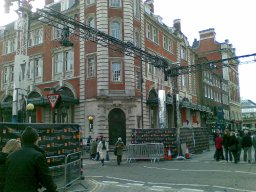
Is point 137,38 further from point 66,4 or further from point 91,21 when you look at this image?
point 66,4

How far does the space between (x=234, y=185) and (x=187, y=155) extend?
35.3 ft

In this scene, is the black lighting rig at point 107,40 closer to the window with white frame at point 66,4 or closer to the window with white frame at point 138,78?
the window with white frame at point 138,78

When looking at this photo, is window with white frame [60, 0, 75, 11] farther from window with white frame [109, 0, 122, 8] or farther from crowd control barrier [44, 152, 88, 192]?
crowd control barrier [44, 152, 88, 192]

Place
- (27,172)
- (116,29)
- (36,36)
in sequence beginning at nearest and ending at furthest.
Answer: (27,172) < (116,29) < (36,36)

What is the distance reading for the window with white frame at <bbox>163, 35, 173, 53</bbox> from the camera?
134ft

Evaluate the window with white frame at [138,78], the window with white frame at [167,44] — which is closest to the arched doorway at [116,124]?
the window with white frame at [138,78]

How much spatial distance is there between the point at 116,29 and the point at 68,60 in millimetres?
6510

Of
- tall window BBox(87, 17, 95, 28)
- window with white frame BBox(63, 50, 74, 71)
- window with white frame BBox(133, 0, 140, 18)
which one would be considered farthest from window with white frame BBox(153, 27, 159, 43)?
window with white frame BBox(63, 50, 74, 71)

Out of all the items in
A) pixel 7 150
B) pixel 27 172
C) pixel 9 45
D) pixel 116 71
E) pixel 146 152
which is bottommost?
pixel 146 152

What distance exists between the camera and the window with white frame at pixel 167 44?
41.0 meters

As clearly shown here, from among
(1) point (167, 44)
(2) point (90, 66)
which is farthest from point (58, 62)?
(1) point (167, 44)

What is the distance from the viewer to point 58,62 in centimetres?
3512

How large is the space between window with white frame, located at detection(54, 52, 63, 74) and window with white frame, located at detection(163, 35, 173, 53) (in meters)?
13.4

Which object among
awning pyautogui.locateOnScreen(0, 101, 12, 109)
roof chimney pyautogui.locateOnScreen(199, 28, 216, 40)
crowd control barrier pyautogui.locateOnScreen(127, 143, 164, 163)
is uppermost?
roof chimney pyautogui.locateOnScreen(199, 28, 216, 40)
